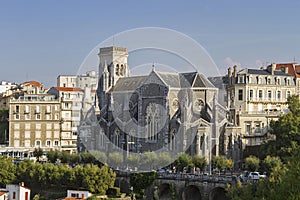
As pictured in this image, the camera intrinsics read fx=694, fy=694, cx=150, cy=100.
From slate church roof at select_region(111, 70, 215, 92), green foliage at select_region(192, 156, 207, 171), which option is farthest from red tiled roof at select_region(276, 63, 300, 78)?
green foliage at select_region(192, 156, 207, 171)

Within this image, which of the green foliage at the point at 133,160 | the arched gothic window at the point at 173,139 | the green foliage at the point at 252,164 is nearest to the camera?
the green foliage at the point at 252,164

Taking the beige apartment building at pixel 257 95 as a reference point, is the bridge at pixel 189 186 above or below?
below

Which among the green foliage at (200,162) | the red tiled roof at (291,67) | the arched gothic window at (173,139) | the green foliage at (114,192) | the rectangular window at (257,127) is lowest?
the green foliage at (114,192)

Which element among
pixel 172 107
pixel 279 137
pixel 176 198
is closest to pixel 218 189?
pixel 176 198

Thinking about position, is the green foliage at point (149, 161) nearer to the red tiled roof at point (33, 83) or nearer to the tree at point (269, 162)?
the tree at point (269, 162)

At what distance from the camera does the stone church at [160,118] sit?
71.4 metres

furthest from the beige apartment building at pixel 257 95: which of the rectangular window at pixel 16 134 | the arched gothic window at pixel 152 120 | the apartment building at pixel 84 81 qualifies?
the apartment building at pixel 84 81

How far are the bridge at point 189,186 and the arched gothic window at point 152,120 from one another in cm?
1268

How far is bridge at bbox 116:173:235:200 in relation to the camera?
181 ft

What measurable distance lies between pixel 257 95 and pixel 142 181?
25595mm

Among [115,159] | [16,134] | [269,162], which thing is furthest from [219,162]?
[16,134]

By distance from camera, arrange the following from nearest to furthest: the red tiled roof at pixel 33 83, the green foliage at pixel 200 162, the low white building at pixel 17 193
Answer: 1. the low white building at pixel 17 193
2. the green foliage at pixel 200 162
3. the red tiled roof at pixel 33 83

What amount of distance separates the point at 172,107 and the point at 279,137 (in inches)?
661

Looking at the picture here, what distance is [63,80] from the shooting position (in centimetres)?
12150
